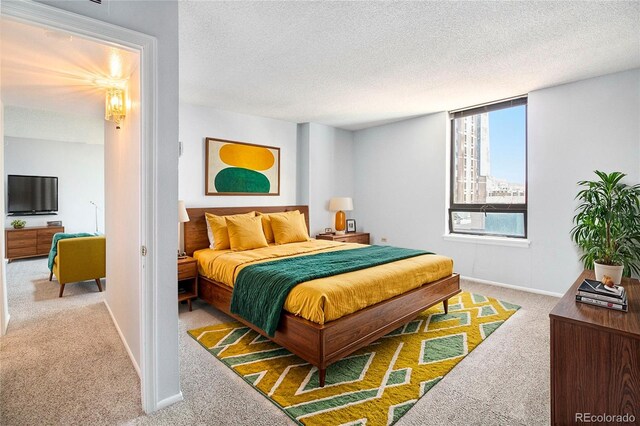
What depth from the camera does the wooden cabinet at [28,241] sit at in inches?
237

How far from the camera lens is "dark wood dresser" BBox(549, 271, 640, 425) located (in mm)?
1484

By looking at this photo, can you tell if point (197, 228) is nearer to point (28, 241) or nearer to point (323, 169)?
point (323, 169)

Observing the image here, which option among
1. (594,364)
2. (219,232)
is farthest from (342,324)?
(219,232)

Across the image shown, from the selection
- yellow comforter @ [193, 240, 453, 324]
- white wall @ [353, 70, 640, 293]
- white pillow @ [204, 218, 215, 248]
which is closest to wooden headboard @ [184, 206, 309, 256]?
white pillow @ [204, 218, 215, 248]

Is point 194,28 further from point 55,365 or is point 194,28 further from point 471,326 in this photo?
point 471,326

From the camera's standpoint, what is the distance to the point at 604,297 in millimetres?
1803

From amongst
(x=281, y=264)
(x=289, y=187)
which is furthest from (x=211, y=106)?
(x=281, y=264)

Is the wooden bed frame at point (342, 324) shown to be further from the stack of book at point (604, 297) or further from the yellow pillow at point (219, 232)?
the stack of book at point (604, 297)

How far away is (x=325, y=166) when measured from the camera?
5699mm

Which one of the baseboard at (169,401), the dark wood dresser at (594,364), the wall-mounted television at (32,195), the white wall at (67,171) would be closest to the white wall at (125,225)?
the baseboard at (169,401)

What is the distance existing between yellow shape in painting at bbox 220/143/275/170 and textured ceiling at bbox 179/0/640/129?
25.6 inches

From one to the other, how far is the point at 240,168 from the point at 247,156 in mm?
215

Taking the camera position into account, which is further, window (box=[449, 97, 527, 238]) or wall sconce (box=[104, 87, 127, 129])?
window (box=[449, 97, 527, 238])

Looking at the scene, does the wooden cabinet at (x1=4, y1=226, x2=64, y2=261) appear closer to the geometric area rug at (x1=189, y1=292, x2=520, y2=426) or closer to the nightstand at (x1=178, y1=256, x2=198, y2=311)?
the nightstand at (x1=178, y1=256, x2=198, y2=311)
